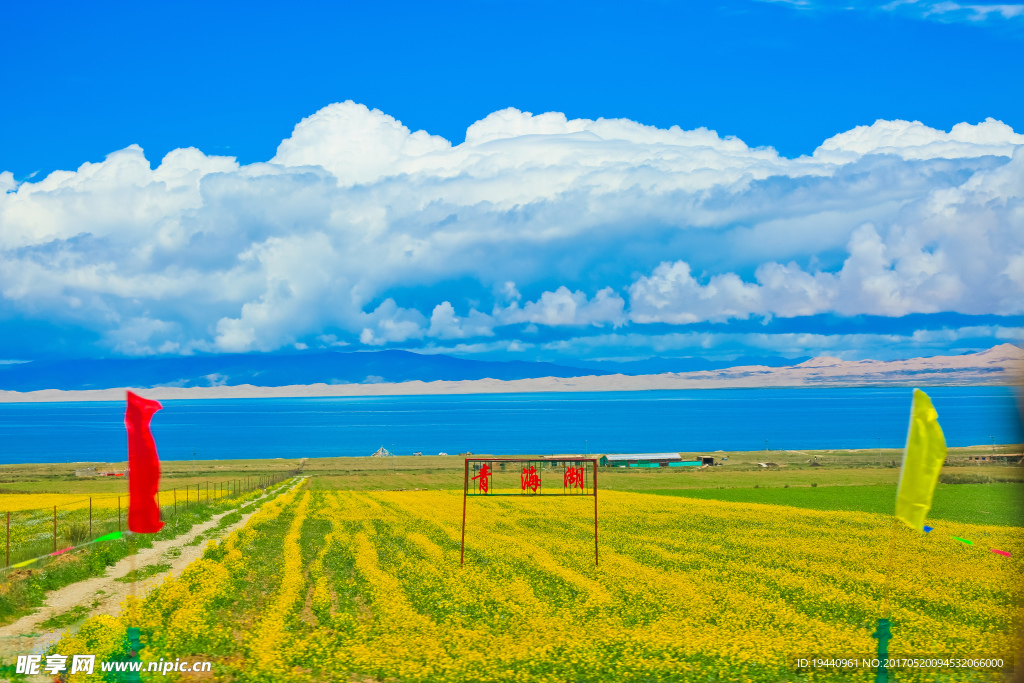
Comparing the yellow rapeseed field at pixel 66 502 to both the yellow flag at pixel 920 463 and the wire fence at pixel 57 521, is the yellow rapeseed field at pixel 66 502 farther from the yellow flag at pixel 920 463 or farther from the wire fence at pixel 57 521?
the yellow flag at pixel 920 463

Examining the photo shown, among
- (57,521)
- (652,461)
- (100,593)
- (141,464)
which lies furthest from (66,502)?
(652,461)

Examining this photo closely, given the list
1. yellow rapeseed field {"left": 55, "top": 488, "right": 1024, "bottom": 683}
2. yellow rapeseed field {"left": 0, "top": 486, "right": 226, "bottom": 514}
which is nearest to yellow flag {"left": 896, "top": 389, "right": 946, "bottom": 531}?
yellow rapeseed field {"left": 55, "top": 488, "right": 1024, "bottom": 683}

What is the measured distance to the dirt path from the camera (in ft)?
55.9

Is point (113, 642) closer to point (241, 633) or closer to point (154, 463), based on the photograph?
point (241, 633)

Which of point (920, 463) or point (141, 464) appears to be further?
point (141, 464)

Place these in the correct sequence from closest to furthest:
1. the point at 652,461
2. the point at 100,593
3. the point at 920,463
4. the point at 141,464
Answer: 1. the point at 920,463
2. the point at 141,464
3. the point at 100,593
4. the point at 652,461

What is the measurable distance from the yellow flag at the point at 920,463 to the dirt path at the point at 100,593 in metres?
13.5

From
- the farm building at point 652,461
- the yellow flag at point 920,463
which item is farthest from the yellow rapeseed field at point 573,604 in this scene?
the farm building at point 652,461

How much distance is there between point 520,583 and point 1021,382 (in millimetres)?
21728

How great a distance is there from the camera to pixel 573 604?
20.4m

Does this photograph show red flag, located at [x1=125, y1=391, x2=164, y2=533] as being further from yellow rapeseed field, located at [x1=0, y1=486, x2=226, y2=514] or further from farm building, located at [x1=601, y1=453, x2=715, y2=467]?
farm building, located at [x1=601, y1=453, x2=715, y2=467]

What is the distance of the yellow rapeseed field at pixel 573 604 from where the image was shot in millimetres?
15445

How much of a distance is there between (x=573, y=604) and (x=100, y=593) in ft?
47.0

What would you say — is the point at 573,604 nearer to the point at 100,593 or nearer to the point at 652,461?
the point at 100,593
